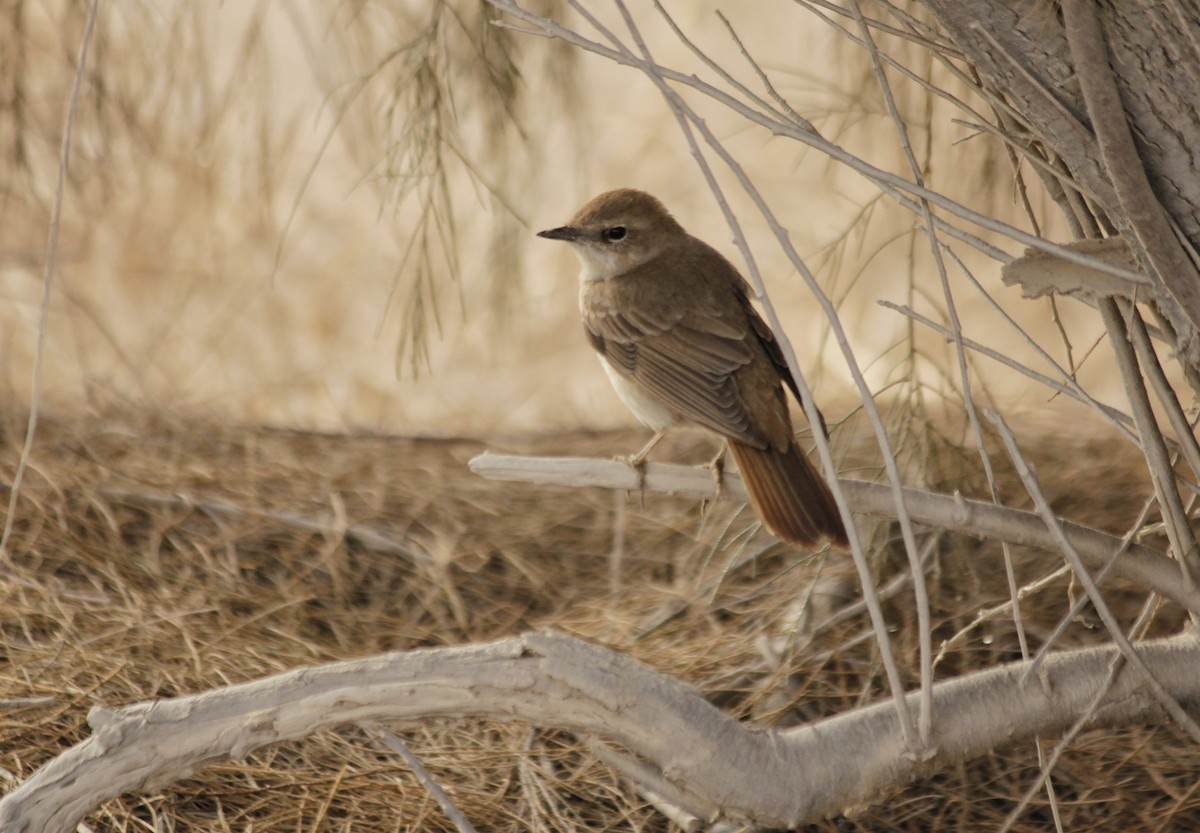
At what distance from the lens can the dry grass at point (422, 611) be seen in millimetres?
3070

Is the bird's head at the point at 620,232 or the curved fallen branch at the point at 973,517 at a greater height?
the bird's head at the point at 620,232

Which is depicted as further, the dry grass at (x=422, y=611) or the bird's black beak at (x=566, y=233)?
the bird's black beak at (x=566, y=233)

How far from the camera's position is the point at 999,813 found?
317 centimetres

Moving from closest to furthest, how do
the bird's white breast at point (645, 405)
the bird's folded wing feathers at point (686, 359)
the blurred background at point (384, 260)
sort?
the bird's folded wing feathers at point (686, 359) < the bird's white breast at point (645, 405) < the blurred background at point (384, 260)

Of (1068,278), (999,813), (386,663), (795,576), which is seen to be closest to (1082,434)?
(795,576)

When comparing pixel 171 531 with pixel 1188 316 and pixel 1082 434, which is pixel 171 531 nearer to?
pixel 1188 316

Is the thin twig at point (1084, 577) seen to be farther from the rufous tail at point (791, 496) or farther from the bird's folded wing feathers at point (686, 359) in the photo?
the bird's folded wing feathers at point (686, 359)

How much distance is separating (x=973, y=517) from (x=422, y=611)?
205cm

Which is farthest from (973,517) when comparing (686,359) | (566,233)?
(566,233)

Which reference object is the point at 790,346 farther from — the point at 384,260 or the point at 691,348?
the point at 384,260

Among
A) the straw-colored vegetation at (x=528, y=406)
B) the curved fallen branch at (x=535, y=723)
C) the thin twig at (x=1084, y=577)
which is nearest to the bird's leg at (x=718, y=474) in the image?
the straw-colored vegetation at (x=528, y=406)

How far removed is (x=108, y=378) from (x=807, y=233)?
3.50m

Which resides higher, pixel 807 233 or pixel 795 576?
pixel 807 233

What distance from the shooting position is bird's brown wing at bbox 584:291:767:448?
11.0 feet
